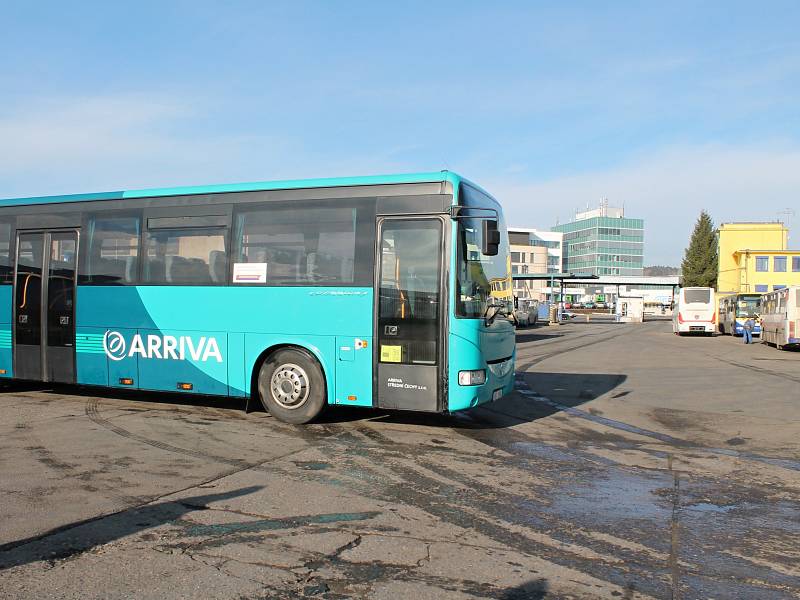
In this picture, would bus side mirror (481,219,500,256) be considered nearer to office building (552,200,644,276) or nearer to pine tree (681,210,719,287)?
pine tree (681,210,719,287)

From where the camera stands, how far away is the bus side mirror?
8430mm

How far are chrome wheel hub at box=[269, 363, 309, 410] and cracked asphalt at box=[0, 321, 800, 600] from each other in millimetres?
365

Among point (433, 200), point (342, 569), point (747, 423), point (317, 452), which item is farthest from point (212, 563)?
point (747, 423)

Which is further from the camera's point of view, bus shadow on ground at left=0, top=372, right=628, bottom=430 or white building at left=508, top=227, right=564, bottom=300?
white building at left=508, top=227, right=564, bottom=300

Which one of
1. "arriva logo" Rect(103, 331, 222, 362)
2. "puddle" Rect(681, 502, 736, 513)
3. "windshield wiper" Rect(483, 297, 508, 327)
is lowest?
"puddle" Rect(681, 502, 736, 513)

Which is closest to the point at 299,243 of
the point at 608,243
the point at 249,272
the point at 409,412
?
the point at 249,272

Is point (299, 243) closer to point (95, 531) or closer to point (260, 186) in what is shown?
point (260, 186)

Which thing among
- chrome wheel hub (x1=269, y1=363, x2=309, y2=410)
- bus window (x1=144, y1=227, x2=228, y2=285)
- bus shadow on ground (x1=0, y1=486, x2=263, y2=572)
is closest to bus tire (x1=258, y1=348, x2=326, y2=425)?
chrome wheel hub (x1=269, y1=363, x2=309, y2=410)

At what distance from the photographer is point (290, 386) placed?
9.12 m

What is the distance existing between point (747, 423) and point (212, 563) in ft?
28.5

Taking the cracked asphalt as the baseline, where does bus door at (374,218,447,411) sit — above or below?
above

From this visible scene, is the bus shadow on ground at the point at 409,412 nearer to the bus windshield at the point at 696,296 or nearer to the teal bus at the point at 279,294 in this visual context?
the teal bus at the point at 279,294

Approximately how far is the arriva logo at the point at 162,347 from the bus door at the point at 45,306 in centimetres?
84

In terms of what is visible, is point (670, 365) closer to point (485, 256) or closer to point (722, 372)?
point (722, 372)
